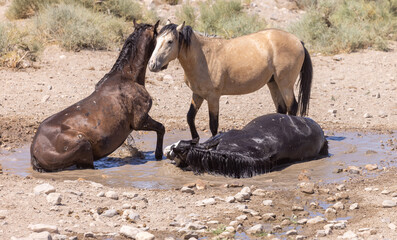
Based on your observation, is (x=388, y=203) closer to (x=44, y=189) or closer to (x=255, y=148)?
(x=255, y=148)

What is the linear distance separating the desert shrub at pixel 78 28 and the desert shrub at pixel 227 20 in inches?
98.8

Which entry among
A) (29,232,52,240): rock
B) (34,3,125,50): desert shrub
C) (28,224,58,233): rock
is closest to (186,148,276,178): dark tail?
(28,224,58,233): rock

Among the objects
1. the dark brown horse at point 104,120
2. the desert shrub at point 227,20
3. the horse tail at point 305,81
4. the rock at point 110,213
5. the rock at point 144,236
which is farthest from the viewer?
the desert shrub at point 227,20

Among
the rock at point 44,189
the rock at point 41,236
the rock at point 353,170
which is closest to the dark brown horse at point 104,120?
the rock at point 44,189

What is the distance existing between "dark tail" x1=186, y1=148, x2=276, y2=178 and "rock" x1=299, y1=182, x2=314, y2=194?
2.59ft

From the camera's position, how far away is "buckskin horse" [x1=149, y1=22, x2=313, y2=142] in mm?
7875

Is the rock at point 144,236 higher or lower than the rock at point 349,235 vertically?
higher

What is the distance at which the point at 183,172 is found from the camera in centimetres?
712

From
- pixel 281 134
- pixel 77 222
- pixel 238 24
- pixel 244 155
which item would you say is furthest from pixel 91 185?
pixel 238 24

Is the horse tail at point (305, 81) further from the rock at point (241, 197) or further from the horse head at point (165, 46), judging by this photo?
the rock at point (241, 197)

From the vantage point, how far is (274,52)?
852 centimetres

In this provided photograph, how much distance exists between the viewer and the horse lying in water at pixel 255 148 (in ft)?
22.5

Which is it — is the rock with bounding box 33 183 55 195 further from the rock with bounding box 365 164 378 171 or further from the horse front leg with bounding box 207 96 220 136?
the rock with bounding box 365 164 378 171

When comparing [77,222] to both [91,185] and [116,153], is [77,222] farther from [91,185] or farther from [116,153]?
[116,153]
